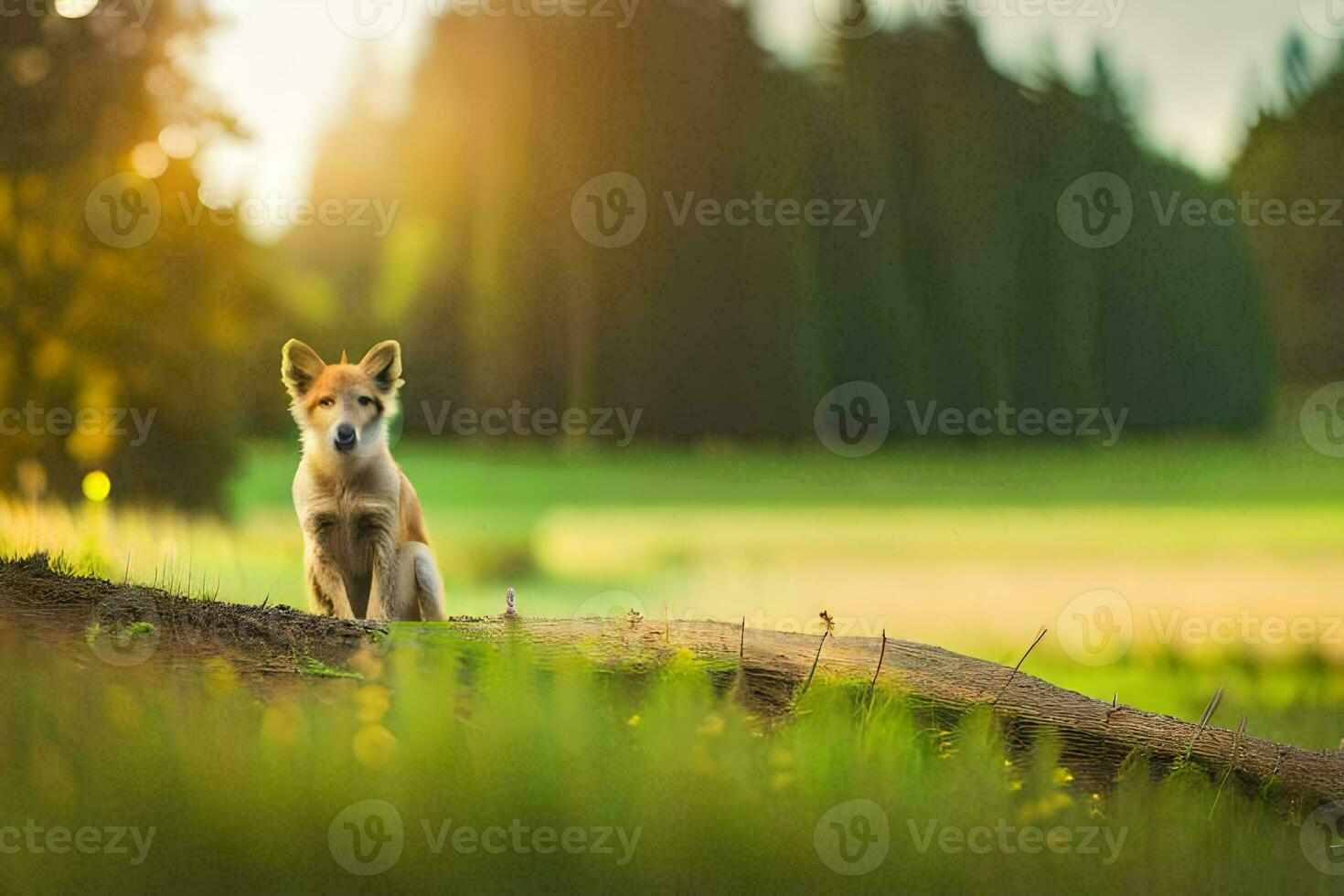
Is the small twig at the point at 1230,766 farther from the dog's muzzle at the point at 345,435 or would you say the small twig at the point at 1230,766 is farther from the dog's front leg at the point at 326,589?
the dog's muzzle at the point at 345,435

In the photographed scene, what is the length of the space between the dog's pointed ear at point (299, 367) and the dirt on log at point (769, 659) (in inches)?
52.3

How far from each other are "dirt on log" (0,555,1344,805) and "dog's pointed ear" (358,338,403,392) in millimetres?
1426

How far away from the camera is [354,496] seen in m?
6.61

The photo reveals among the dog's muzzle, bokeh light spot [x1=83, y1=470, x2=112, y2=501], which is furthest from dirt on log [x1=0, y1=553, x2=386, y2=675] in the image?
bokeh light spot [x1=83, y1=470, x2=112, y2=501]

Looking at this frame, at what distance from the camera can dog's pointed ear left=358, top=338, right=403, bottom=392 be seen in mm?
6484

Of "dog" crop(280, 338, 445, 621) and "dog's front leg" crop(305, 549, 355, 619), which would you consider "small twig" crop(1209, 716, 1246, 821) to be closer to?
"dog" crop(280, 338, 445, 621)

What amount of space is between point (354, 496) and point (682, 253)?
21.3ft

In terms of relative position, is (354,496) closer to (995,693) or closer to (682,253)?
(995,693)

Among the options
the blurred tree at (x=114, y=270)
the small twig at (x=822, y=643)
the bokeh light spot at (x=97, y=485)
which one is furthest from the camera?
the blurred tree at (x=114, y=270)

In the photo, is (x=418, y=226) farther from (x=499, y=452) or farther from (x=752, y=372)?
(x=752, y=372)

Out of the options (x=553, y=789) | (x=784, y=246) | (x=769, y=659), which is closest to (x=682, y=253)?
(x=784, y=246)

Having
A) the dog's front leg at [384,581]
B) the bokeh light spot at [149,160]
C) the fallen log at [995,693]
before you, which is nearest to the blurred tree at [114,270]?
the bokeh light spot at [149,160]

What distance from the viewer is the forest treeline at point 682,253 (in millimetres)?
11281

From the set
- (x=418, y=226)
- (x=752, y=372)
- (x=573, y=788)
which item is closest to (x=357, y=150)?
(x=418, y=226)
